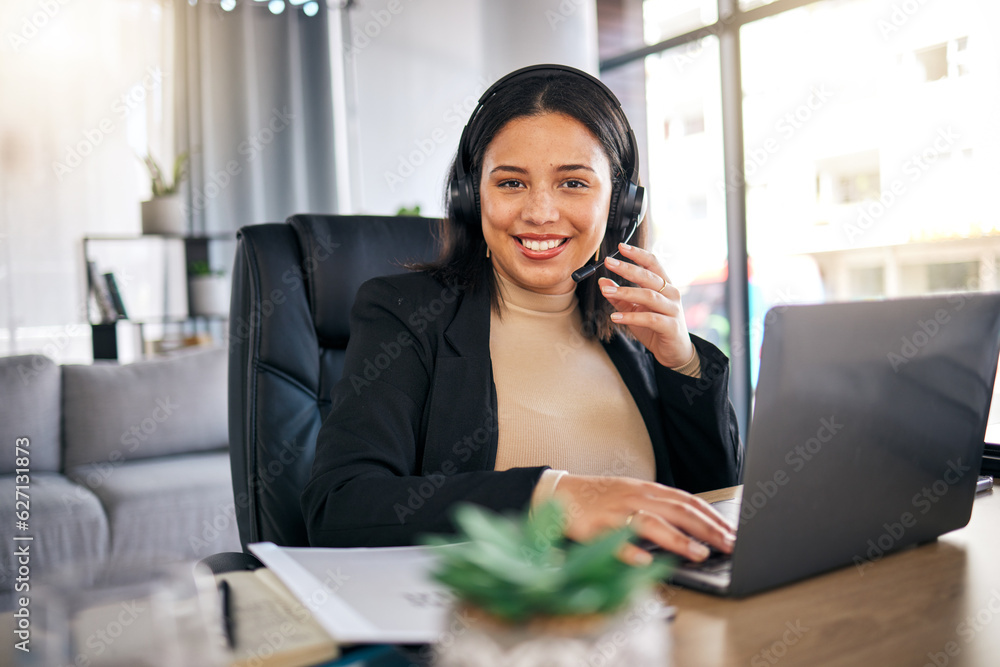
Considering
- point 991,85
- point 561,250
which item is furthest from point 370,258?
point 991,85

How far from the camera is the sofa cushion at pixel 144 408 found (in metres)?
2.73

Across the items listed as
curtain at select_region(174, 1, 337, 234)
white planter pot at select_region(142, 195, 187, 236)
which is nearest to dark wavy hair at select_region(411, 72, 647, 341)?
white planter pot at select_region(142, 195, 187, 236)

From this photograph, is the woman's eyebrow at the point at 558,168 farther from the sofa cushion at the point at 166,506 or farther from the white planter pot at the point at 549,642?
the sofa cushion at the point at 166,506

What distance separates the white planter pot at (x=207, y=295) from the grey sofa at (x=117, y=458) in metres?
1.05

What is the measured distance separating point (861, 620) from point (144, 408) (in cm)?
272

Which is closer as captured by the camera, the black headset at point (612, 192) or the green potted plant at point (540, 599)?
the green potted plant at point (540, 599)

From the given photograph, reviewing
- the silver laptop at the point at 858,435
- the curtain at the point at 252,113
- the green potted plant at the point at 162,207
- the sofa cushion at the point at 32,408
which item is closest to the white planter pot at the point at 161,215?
the green potted plant at the point at 162,207

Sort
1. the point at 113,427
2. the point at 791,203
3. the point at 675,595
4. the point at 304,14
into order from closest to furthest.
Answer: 1. the point at 675,595
2. the point at 113,427
3. the point at 791,203
4. the point at 304,14

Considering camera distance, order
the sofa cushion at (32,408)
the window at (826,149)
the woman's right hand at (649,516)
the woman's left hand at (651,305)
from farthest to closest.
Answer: the window at (826,149) → the sofa cushion at (32,408) → the woman's left hand at (651,305) → the woman's right hand at (649,516)

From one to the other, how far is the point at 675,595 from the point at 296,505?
737 millimetres

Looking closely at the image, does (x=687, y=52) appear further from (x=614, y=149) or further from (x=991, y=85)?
(x=614, y=149)

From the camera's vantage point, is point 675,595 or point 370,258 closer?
point 675,595

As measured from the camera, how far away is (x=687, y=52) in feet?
13.2

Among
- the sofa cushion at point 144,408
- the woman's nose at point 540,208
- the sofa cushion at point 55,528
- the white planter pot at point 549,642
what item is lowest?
the sofa cushion at point 55,528
